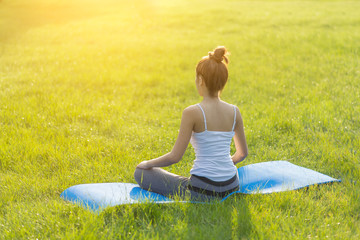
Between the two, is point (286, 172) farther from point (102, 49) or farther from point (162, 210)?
point (102, 49)

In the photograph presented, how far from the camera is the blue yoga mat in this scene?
3.76m

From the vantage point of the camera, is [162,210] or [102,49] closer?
[162,210]

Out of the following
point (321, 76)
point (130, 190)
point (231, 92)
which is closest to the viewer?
point (130, 190)

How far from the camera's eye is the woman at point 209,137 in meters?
3.61

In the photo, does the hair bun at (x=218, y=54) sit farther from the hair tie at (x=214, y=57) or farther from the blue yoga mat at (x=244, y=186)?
the blue yoga mat at (x=244, y=186)

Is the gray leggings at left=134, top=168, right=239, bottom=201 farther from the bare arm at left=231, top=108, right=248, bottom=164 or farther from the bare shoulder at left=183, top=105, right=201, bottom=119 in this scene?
the bare shoulder at left=183, top=105, right=201, bottom=119

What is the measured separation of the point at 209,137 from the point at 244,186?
2.89 ft

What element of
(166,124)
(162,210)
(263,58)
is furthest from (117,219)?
(263,58)

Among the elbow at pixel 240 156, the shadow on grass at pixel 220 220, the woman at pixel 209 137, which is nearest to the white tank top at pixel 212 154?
the woman at pixel 209 137

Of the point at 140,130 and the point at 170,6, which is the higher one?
the point at 170,6

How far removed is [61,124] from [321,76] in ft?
19.6

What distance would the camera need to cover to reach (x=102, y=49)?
1212cm

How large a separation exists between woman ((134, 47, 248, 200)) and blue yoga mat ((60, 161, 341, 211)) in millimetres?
184

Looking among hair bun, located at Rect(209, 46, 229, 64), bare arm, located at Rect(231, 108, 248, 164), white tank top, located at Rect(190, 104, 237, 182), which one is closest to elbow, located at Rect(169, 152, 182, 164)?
white tank top, located at Rect(190, 104, 237, 182)
